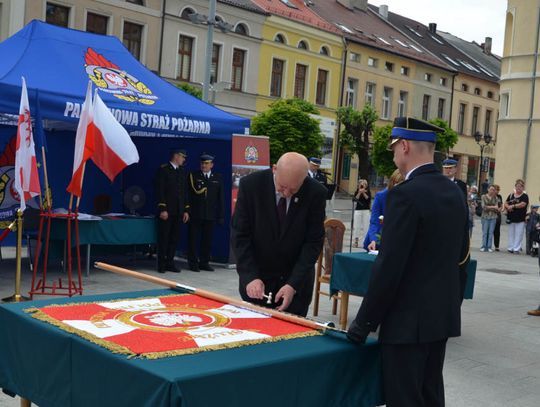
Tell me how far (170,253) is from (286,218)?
23.8ft

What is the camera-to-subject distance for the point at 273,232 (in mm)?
4582

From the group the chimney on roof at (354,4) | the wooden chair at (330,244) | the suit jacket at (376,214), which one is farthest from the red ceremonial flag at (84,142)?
the chimney on roof at (354,4)

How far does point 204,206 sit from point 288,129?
2150 cm

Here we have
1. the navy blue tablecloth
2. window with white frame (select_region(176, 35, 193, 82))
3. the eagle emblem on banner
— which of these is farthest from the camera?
window with white frame (select_region(176, 35, 193, 82))

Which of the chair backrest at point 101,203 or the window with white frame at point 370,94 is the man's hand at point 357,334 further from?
the window with white frame at point 370,94

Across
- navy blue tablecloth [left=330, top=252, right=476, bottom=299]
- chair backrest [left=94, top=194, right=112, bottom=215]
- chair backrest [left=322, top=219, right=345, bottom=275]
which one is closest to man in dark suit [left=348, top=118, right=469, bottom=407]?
navy blue tablecloth [left=330, top=252, right=476, bottom=299]

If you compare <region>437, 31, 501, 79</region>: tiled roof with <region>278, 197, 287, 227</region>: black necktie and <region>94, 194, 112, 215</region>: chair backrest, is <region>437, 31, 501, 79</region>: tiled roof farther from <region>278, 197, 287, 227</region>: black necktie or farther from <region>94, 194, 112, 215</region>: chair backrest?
<region>278, 197, 287, 227</region>: black necktie

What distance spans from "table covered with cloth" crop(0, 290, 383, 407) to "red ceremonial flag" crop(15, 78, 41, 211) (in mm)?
4273

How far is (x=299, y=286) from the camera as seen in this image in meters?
4.52

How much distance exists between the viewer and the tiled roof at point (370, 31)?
150 feet

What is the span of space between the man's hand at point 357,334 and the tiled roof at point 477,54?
60.0 m

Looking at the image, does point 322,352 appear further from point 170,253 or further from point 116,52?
point 116,52

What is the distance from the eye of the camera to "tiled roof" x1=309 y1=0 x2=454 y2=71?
150 ft

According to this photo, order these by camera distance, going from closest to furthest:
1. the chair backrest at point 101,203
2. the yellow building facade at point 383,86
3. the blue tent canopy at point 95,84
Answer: the blue tent canopy at point 95,84, the chair backrest at point 101,203, the yellow building facade at point 383,86
